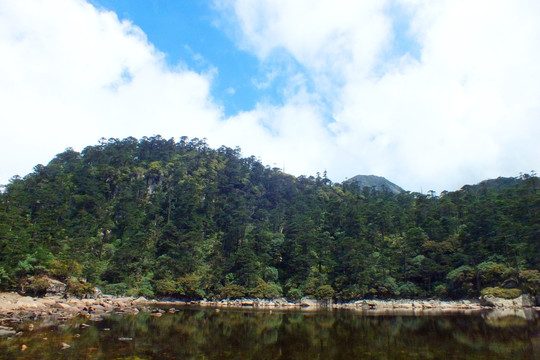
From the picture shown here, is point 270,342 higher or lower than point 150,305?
higher

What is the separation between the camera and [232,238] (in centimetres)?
7531

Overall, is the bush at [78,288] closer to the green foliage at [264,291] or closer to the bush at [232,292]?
the bush at [232,292]

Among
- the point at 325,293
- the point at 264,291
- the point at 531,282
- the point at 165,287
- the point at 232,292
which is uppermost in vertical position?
the point at 531,282

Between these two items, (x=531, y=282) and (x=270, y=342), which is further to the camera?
(x=531, y=282)

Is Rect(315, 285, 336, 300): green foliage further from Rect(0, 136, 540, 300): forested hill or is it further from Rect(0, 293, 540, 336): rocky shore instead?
Rect(0, 293, 540, 336): rocky shore

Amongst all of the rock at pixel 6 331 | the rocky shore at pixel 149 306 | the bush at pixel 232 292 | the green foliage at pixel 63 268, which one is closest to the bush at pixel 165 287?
the rocky shore at pixel 149 306

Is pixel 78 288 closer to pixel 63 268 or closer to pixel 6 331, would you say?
pixel 63 268

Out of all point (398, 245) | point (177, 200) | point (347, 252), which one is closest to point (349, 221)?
point (398, 245)

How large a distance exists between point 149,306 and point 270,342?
3112 cm

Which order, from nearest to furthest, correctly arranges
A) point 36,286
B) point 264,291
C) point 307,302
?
point 36,286, point 307,302, point 264,291

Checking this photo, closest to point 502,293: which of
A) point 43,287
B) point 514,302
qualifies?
point 514,302

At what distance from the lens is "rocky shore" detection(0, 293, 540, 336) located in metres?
27.9

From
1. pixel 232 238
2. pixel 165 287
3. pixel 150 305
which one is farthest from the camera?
pixel 232 238

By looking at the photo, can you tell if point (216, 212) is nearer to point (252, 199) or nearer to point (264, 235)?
point (252, 199)
